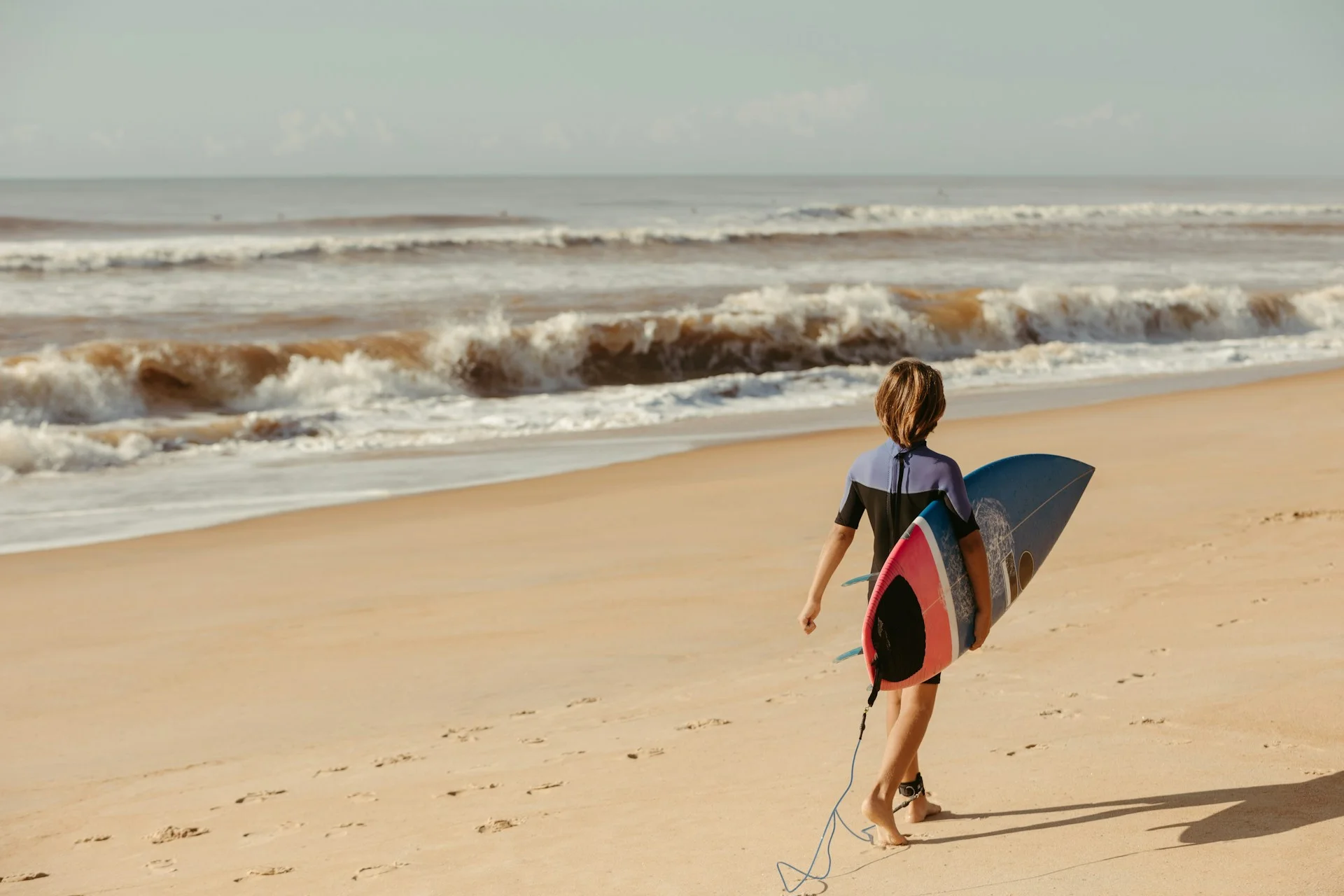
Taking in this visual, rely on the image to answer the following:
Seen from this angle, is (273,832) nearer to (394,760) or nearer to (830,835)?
(394,760)

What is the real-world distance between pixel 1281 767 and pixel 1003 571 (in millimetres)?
944

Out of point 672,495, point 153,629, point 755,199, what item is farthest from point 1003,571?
point 755,199

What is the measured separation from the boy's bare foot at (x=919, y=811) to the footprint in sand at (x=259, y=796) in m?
2.12

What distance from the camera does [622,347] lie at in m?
17.7

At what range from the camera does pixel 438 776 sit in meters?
4.13

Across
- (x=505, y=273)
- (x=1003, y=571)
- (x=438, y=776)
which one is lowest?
(x=438, y=776)

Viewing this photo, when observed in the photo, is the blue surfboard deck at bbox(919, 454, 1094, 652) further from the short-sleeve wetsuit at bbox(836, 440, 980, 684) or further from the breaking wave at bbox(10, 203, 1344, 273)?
the breaking wave at bbox(10, 203, 1344, 273)

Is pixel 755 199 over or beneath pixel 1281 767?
over

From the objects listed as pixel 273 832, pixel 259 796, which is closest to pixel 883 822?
pixel 273 832

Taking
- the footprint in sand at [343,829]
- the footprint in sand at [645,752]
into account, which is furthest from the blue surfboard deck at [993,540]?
the footprint in sand at [343,829]

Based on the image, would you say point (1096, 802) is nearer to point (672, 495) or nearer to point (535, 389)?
point (672, 495)

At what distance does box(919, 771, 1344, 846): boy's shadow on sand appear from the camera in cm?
308

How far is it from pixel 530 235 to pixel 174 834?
31.8 m

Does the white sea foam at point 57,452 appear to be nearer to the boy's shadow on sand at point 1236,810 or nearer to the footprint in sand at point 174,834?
the footprint in sand at point 174,834
